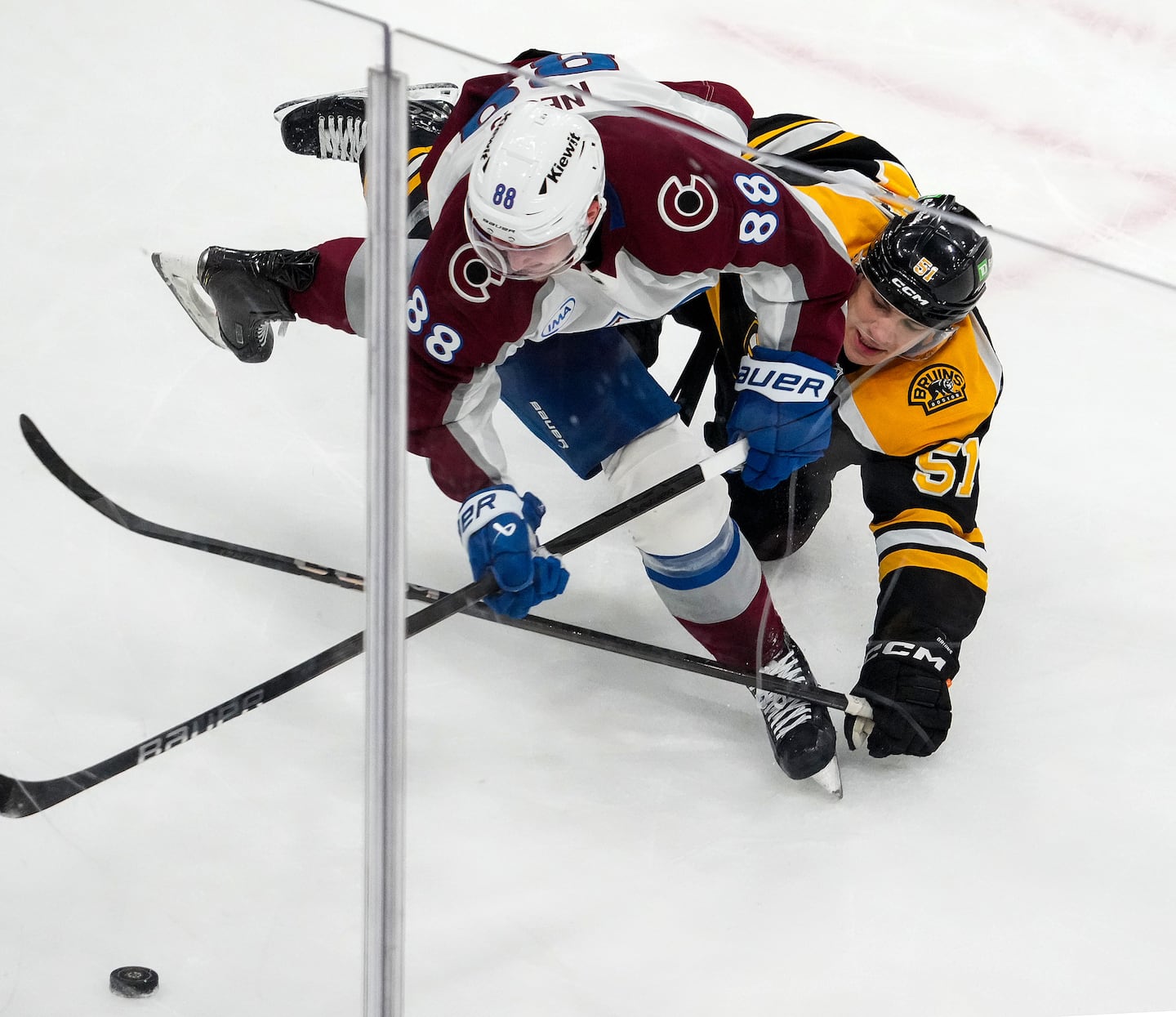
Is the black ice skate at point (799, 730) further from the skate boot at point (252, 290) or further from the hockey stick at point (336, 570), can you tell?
the skate boot at point (252, 290)

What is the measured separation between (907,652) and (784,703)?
201 millimetres

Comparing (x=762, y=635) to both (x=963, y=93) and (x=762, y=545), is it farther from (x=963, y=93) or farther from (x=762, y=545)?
(x=963, y=93)

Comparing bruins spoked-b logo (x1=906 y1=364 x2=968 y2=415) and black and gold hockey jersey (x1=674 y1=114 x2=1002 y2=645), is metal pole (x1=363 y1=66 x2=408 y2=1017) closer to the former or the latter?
black and gold hockey jersey (x1=674 y1=114 x2=1002 y2=645)

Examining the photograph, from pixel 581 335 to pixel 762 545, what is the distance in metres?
0.41

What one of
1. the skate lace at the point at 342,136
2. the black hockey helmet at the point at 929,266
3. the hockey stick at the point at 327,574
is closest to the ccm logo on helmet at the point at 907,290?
the black hockey helmet at the point at 929,266

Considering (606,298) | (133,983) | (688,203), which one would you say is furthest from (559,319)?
(133,983)

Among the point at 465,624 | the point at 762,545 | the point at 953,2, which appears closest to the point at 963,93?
the point at 953,2

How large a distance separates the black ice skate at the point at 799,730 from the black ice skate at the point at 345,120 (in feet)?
2.95

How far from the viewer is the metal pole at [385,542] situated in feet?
3.67

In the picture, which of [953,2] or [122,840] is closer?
[122,840]

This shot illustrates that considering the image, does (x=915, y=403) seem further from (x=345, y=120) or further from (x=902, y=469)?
(x=345, y=120)

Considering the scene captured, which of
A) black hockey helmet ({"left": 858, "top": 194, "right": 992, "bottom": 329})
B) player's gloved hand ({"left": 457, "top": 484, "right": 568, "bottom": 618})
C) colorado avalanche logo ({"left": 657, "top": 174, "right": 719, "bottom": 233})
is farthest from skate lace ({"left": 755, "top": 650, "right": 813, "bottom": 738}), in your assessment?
colorado avalanche logo ({"left": 657, "top": 174, "right": 719, "bottom": 233})

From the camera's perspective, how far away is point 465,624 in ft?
5.27

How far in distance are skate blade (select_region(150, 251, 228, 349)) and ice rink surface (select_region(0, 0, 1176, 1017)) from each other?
0.03m
